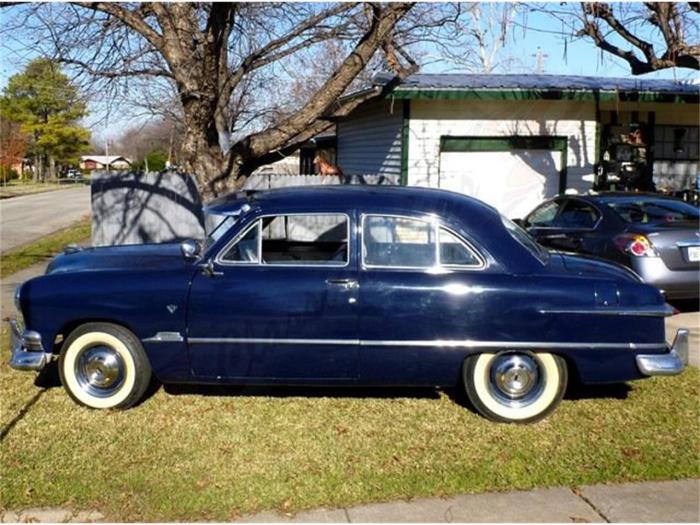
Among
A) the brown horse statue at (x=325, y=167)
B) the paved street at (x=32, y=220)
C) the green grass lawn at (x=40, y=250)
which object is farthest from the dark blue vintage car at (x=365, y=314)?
the paved street at (x=32, y=220)

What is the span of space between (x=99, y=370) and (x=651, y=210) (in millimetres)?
6581

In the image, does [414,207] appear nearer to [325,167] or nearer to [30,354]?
[30,354]

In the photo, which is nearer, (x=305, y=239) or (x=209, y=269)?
(x=209, y=269)

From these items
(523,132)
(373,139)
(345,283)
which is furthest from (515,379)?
(373,139)

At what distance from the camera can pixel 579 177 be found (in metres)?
13.1

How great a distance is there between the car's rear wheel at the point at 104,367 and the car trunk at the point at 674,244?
18.9ft

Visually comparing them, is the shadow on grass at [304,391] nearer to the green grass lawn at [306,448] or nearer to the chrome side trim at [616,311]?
the green grass lawn at [306,448]

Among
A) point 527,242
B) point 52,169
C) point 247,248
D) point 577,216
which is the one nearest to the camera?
point 247,248

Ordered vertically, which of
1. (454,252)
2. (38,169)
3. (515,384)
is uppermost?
(38,169)

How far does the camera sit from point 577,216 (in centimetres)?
896

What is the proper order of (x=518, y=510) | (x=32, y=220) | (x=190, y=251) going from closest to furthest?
(x=518, y=510) < (x=190, y=251) < (x=32, y=220)

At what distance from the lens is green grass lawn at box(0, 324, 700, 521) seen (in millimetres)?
3951

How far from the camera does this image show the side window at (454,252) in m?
5.00

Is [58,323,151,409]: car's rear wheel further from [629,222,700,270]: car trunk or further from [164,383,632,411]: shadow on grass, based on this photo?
[629,222,700,270]: car trunk
